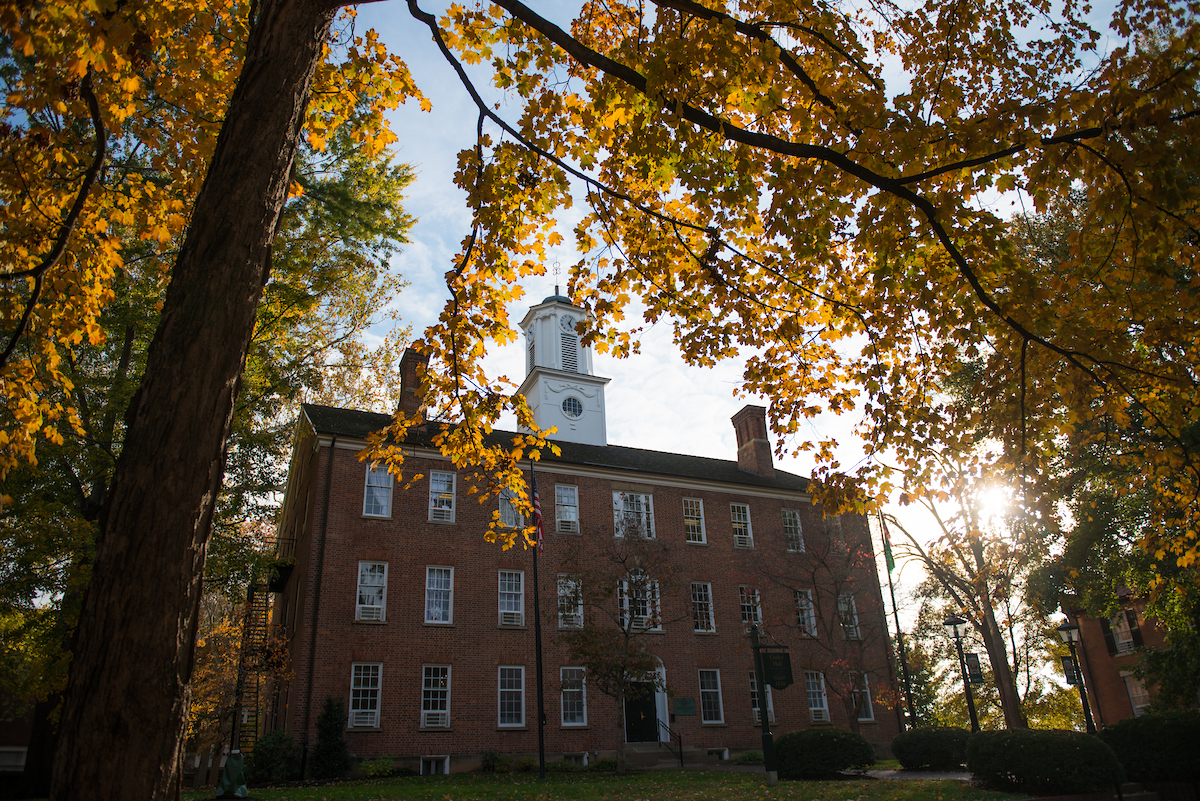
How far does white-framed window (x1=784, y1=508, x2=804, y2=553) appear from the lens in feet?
99.4

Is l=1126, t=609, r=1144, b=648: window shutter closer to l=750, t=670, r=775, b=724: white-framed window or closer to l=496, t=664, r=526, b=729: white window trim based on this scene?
l=750, t=670, r=775, b=724: white-framed window

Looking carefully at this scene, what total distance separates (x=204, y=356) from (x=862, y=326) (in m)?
6.34

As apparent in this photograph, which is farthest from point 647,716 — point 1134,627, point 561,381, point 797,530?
point 1134,627

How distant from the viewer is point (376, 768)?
19562mm

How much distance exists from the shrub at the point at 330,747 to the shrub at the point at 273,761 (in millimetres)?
497

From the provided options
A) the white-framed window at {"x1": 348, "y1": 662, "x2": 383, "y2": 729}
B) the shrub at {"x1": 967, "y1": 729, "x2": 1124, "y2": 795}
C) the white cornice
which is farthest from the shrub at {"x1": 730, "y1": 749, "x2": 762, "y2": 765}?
the white-framed window at {"x1": 348, "y1": 662, "x2": 383, "y2": 729}

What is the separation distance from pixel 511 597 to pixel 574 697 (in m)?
3.91

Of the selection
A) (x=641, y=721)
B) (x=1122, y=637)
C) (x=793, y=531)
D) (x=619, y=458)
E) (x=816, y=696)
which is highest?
(x=619, y=458)

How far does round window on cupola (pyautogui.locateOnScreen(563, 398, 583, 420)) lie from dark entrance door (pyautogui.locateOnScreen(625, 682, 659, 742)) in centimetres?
1434

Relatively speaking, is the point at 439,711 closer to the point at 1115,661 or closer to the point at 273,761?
the point at 273,761

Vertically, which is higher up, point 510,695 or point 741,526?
point 741,526

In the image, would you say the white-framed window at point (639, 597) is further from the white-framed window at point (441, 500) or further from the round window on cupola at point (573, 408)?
the round window on cupola at point (573, 408)

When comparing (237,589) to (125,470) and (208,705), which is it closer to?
(208,705)

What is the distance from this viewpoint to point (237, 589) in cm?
1955
